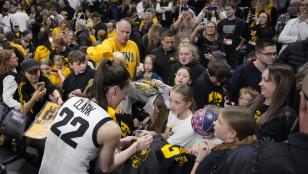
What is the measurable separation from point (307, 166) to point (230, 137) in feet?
3.62

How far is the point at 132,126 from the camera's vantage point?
480 cm

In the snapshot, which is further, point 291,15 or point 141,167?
point 291,15

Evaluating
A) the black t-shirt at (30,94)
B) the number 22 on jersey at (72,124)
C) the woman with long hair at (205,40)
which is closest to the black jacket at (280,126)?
the number 22 on jersey at (72,124)

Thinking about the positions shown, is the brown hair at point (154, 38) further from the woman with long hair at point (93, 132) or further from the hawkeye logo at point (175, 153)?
the woman with long hair at point (93, 132)

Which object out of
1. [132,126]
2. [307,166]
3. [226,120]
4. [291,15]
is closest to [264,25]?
[291,15]

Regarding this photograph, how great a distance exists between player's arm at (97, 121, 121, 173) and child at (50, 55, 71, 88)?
4.46m

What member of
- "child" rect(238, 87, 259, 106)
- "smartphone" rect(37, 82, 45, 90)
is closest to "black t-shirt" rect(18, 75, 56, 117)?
"smartphone" rect(37, 82, 45, 90)

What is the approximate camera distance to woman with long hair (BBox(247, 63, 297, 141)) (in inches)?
108

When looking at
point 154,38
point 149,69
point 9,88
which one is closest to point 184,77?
point 149,69

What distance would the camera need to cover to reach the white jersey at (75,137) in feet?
9.62

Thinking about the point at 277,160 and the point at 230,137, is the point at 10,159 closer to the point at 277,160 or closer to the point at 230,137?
the point at 230,137

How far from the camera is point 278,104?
9.95 ft

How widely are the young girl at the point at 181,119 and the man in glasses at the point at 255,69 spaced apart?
0.64m

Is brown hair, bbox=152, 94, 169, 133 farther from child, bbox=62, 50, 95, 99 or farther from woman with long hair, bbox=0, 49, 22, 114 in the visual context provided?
woman with long hair, bbox=0, 49, 22, 114
